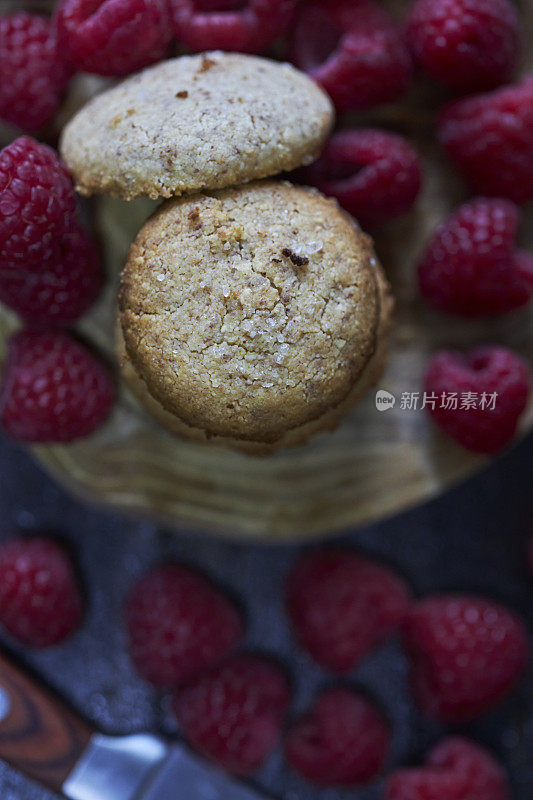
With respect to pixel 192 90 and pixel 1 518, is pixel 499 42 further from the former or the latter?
pixel 1 518

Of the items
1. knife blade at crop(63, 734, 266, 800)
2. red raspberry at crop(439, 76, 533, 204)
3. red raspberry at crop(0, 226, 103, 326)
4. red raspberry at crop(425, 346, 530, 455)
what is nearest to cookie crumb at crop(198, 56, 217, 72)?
red raspberry at crop(0, 226, 103, 326)

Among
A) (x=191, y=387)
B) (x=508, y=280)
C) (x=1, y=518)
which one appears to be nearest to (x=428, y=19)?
(x=508, y=280)

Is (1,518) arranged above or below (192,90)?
below

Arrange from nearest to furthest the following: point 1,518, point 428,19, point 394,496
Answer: point 428,19 < point 394,496 < point 1,518

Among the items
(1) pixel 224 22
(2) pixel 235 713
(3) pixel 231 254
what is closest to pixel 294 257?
Answer: (3) pixel 231 254

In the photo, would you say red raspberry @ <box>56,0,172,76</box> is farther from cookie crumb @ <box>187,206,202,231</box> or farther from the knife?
the knife

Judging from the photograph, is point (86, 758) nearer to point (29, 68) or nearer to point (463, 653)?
point (463, 653)
